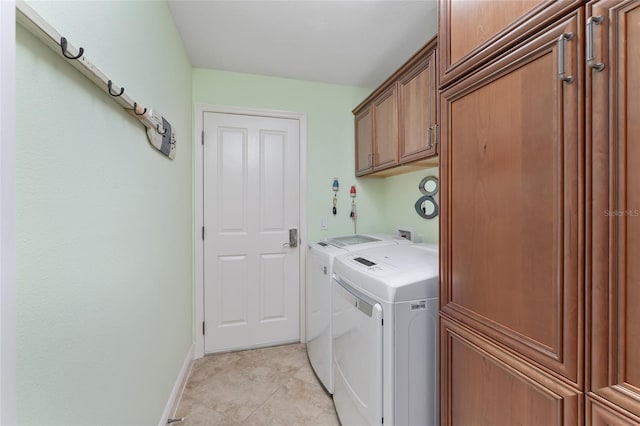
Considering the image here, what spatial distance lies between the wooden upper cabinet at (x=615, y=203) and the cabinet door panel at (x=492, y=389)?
0.26 feet

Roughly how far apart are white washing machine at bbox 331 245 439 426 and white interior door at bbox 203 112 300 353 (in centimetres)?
127

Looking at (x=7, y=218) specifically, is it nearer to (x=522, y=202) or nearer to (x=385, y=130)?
(x=522, y=202)

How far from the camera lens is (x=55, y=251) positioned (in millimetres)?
665

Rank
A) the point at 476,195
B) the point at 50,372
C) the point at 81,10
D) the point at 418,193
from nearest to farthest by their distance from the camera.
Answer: the point at 50,372 < the point at 81,10 < the point at 476,195 < the point at 418,193

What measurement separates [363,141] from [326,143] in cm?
37

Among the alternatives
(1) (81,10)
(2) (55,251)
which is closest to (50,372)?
(2) (55,251)

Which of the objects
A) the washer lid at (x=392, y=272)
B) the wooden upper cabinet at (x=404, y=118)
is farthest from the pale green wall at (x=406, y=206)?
the washer lid at (x=392, y=272)

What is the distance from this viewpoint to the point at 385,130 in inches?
79.7

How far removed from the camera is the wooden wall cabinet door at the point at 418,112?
1.49m

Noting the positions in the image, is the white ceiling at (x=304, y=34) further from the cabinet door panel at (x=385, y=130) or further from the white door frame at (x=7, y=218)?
the white door frame at (x=7, y=218)

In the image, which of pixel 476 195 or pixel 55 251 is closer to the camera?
pixel 55 251

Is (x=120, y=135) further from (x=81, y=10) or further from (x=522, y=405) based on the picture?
(x=522, y=405)

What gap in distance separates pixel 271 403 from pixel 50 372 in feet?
4.70

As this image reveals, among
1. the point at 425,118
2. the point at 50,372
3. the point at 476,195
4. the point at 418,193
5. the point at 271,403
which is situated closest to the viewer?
the point at 50,372
